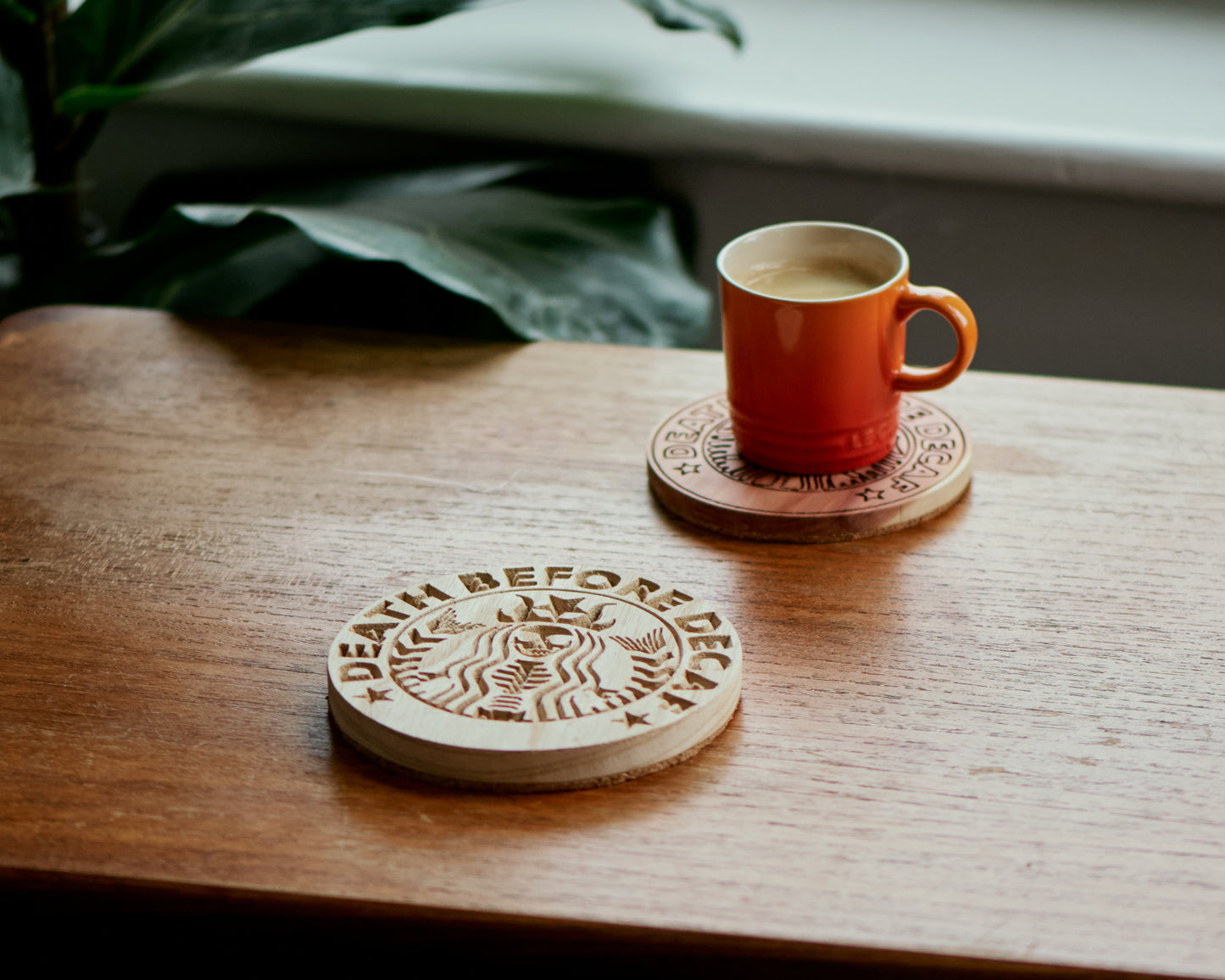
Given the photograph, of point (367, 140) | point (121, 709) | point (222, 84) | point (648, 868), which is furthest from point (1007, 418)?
point (222, 84)

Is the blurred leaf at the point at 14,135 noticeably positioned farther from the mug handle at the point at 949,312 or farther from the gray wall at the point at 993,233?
the mug handle at the point at 949,312

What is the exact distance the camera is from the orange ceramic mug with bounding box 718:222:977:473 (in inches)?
26.0

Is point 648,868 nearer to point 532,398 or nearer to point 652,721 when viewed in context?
point 652,721

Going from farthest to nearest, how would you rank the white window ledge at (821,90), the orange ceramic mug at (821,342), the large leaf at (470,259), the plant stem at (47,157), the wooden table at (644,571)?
the white window ledge at (821,90)
the plant stem at (47,157)
the large leaf at (470,259)
the orange ceramic mug at (821,342)
the wooden table at (644,571)

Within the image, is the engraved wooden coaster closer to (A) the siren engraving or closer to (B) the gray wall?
(A) the siren engraving

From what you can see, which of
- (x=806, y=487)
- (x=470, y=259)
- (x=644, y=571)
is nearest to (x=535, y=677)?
(x=644, y=571)

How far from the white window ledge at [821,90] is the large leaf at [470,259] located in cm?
20

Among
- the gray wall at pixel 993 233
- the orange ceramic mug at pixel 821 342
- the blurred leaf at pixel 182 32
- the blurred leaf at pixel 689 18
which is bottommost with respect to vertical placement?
the gray wall at pixel 993 233

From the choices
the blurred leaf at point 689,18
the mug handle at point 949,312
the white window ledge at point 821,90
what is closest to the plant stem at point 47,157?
the white window ledge at point 821,90

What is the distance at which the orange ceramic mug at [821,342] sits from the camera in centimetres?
66

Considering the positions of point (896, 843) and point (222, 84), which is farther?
point (222, 84)

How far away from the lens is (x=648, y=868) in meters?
0.45

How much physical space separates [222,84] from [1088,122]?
35.1 inches

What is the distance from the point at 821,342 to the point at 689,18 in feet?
1.97
